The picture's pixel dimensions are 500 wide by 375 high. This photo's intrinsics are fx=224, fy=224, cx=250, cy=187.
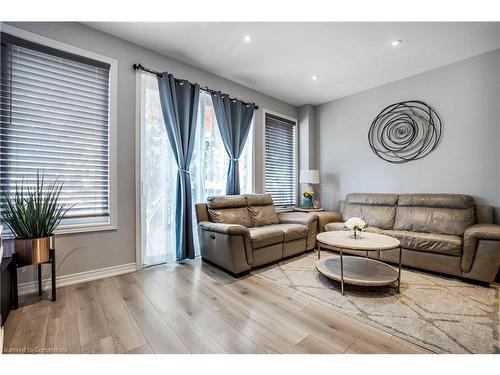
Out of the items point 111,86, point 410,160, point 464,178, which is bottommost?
point 464,178

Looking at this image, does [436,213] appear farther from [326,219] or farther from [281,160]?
[281,160]

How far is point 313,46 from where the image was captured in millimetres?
2686

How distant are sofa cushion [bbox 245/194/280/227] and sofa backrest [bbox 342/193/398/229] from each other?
1285mm

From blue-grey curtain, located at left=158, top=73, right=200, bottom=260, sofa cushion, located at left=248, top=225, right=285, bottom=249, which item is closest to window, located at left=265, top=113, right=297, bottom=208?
sofa cushion, located at left=248, top=225, right=285, bottom=249

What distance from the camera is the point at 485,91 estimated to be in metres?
2.84

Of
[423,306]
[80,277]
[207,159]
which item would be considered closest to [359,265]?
[423,306]

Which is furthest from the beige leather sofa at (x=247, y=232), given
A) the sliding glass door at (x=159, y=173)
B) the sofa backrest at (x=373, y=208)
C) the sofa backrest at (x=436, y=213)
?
the sofa backrest at (x=436, y=213)

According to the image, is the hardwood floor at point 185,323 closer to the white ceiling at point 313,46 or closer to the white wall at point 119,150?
the white wall at point 119,150

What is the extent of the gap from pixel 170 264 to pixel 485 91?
4592 mm

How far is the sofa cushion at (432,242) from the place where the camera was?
2430mm

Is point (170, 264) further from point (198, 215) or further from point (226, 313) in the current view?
point (226, 313)

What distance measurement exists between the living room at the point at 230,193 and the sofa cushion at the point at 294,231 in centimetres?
4

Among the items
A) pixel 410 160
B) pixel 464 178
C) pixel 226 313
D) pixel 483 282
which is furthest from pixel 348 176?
pixel 226 313

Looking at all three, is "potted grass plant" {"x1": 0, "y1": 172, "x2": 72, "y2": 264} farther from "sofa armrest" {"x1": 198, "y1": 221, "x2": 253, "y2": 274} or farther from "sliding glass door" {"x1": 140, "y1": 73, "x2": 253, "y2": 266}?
"sofa armrest" {"x1": 198, "y1": 221, "x2": 253, "y2": 274}
